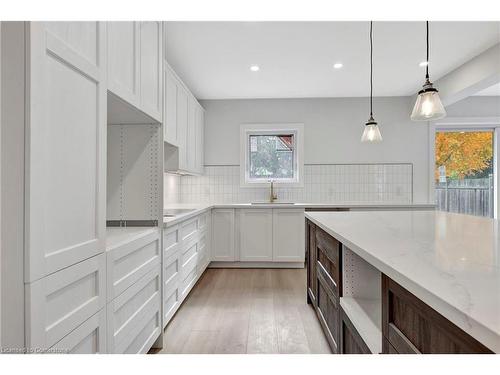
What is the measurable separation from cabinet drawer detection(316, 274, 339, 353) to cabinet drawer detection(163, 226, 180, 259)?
113 centimetres

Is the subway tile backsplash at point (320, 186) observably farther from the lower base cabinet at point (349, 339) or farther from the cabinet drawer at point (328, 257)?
the lower base cabinet at point (349, 339)

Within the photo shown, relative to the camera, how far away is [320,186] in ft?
15.4

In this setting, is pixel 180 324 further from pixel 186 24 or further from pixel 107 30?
pixel 186 24

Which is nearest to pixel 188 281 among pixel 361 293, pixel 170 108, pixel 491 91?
pixel 170 108

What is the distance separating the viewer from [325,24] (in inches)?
101

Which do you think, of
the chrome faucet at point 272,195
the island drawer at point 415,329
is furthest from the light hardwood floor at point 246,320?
the chrome faucet at point 272,195

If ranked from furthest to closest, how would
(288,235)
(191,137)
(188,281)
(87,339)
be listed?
(288,235) → (191,137) → (188,281) → (87,339)

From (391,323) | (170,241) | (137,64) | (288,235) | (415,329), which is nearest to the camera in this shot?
(415,329)

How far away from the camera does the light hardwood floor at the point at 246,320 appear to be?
2.06 metres

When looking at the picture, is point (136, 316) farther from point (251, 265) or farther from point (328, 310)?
point (251, 265)

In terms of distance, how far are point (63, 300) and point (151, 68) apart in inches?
57.3

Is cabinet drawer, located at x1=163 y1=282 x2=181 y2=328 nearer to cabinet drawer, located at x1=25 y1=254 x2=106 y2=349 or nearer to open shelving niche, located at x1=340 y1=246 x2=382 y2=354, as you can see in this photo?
cabinet drawer, located at x1=25 y1=254 x2=106 y2=349

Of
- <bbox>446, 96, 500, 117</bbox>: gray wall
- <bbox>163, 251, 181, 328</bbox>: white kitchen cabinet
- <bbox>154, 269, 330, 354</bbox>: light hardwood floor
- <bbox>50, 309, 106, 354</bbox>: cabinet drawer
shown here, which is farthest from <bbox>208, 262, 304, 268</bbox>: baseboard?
<bbox>446, 96, 500, 117</bbox>: gray wall

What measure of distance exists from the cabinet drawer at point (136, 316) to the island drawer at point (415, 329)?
45.5 inches
